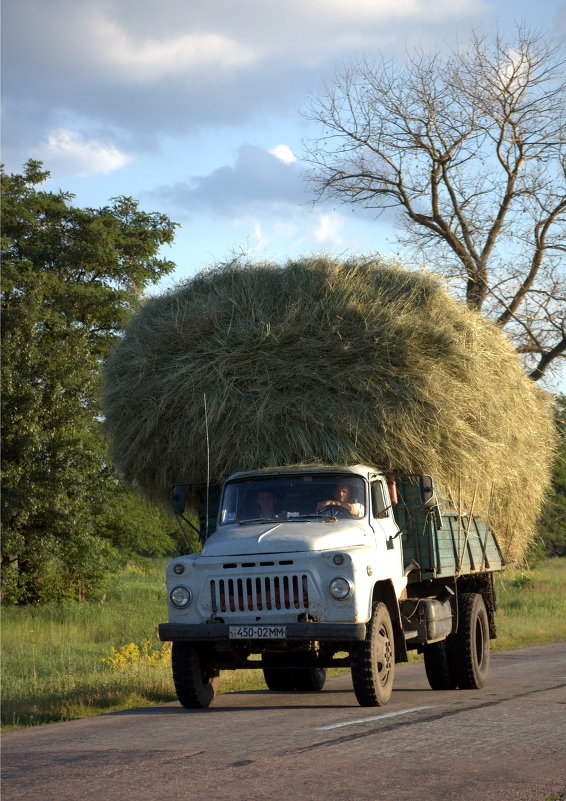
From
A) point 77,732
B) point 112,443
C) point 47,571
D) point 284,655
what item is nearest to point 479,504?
point 284,655

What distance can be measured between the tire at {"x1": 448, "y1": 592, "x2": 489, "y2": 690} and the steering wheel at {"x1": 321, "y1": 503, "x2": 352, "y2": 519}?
301 cm

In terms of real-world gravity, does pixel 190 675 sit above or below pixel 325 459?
below

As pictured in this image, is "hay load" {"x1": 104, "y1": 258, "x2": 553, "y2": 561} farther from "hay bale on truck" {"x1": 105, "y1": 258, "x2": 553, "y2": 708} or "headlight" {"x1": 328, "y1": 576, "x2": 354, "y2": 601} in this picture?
"headlight" {"x1": 328, "y1": 576, "x2": 354, "y2": 601}

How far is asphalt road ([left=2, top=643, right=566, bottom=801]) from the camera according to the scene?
6.64 m

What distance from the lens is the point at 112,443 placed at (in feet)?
45.0

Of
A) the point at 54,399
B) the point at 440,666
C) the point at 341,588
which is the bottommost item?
the point at 440,666

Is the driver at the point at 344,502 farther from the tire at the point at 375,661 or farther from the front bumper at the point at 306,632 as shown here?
the front bumper at the point at 306,632

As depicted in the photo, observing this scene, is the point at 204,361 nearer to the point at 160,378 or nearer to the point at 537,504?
the point at 160,378

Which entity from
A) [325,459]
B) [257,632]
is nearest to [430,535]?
[325,459]

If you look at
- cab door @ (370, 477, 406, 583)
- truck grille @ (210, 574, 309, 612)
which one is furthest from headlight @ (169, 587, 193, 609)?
cab door @ (370, 477, 406, 583)

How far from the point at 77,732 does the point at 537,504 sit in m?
8.12

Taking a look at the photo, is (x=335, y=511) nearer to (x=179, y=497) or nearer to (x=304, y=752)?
(x=179, y=497)

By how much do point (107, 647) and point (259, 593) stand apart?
1451 centimetres

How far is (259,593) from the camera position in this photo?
34.4 feet
